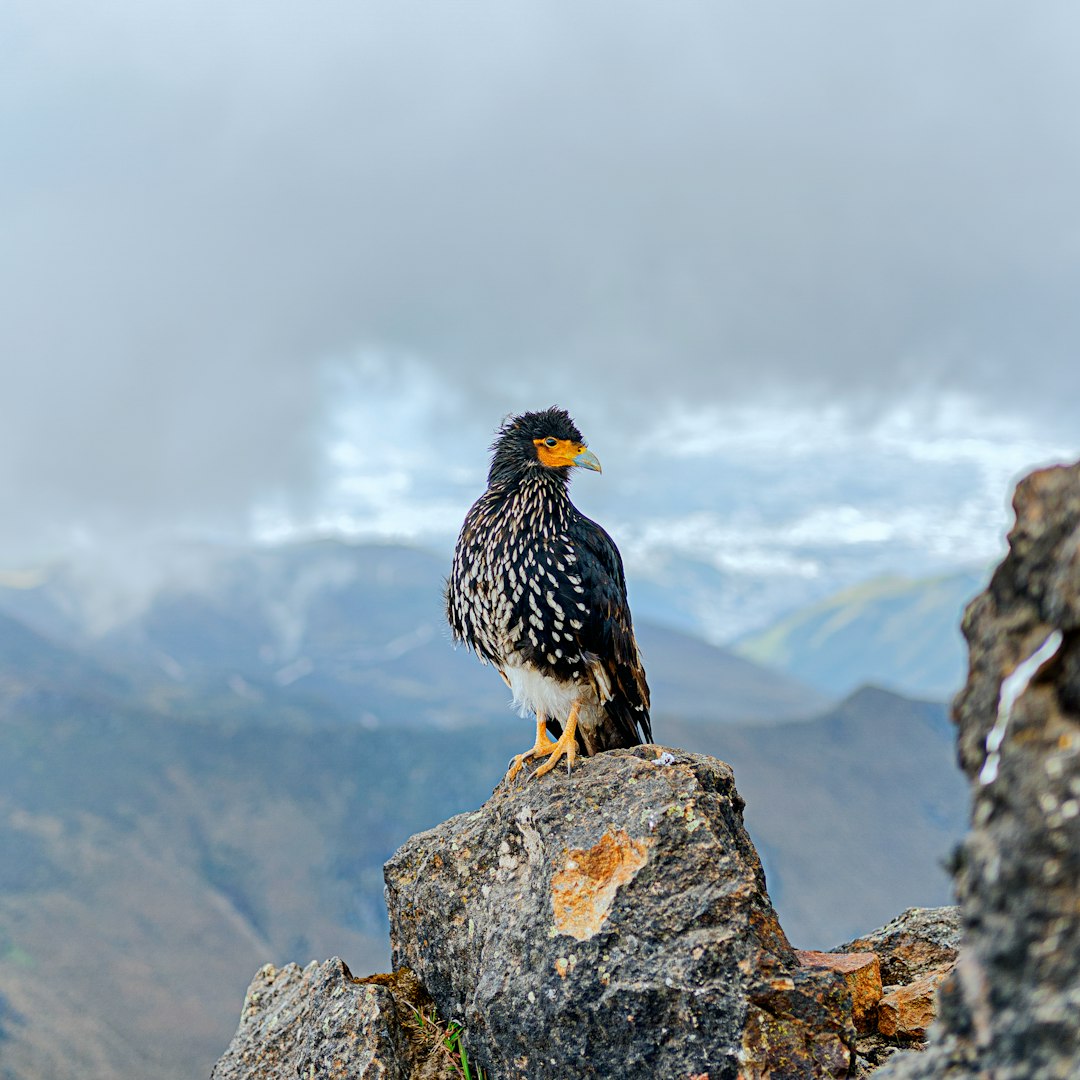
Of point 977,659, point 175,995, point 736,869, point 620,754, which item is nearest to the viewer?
point 977,659

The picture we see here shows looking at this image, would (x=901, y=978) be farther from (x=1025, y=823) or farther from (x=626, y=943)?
(x=1025, y=823)

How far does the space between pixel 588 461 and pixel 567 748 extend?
3.36 metres

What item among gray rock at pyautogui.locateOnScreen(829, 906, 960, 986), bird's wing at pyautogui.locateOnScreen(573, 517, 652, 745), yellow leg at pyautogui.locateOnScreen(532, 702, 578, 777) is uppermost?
bird's wing at pyautogui.locateOnScreen(573, 517, 652, 745)

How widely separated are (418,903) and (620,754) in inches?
108

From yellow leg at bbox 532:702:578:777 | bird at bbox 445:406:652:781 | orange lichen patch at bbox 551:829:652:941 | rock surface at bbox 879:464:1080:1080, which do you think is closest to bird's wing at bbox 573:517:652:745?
bird at bbox 445:406:652:781

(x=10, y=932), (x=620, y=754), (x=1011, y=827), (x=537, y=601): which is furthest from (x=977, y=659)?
(x=10, y=932)

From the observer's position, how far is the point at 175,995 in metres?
167

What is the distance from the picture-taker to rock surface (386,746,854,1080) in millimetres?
7688

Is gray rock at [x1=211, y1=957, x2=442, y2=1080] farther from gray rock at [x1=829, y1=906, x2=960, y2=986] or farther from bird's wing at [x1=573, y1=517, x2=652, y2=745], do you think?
gray rock at [x1=829, y1=906, x2=960, y2=986]

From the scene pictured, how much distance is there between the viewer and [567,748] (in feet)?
34.6

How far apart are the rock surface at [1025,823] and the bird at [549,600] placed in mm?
6008

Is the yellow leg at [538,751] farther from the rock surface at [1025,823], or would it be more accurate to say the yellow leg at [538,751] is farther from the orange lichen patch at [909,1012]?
the rock surface at [1025,823]

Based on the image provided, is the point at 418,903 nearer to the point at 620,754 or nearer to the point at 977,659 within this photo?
the point at 620,754

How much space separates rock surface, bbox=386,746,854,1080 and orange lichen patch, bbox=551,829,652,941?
13 millimetres
